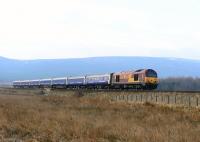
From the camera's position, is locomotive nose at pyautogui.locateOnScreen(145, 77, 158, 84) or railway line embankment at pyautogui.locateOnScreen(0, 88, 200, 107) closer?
railway line embankment at pyautogui.locateOnScreen(0, 88, 200, 107)

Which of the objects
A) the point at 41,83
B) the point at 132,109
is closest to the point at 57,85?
the point at 41,83

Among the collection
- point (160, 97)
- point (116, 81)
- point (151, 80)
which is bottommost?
point (160, 97)

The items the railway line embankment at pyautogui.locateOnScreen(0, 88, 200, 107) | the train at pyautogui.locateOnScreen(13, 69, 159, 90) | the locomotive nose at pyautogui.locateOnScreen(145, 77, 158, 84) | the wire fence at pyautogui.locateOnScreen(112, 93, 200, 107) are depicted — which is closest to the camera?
the wire fence at pyautogui.locateOnScreen(112, 93, 200, 107)

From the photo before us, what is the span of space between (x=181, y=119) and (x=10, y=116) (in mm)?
11542

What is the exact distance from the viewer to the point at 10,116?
32156 millimetres

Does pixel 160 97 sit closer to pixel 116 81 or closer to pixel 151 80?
pixel 151 80

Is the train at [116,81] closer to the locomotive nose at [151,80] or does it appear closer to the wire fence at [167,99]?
the locomotive nose at [151,80]

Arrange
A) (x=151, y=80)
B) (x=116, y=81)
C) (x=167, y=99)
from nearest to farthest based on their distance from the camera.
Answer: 1. (x=167, y=99)
2. (x=151, y=80)
3. (x=116, y=81)

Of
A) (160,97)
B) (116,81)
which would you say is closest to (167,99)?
(160,97)

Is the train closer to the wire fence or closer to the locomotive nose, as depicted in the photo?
the locomotive nose

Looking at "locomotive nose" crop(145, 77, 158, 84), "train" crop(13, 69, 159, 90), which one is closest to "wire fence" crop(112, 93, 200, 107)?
"locomotive nose" crop(145, 77, 158, 84)

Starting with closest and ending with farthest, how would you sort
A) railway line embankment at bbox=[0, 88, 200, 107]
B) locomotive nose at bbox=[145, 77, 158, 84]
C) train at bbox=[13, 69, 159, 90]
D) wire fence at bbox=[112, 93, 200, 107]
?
wire fence at bbox=[112, 93, 200, 107] < railway line embankment at bbox=[0, 88, 200, 107] < locomotive nose at bbox=[145, 77, 158, 84] < train at bbox=[13, 69, 159, 90]

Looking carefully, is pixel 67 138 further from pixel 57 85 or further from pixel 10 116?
pixel 57 85

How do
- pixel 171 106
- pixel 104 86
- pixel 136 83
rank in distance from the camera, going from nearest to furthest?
1. pixel 171 106
2. pixel 136 83
3. pixel 104 86
